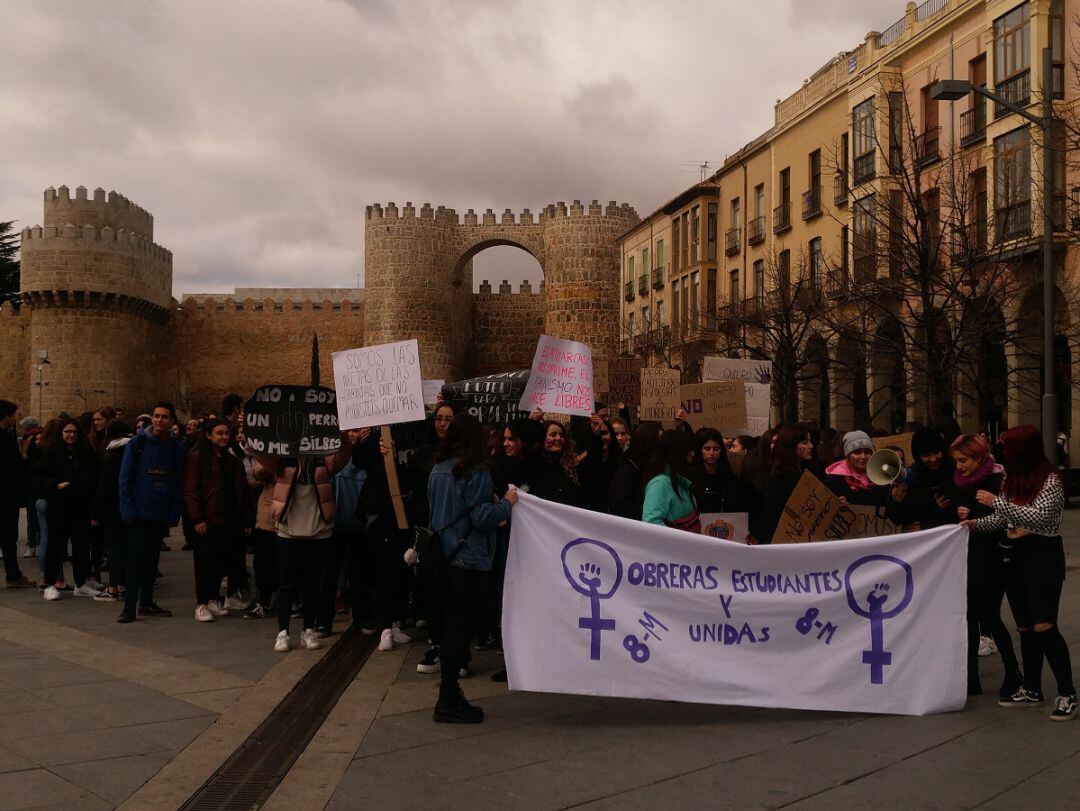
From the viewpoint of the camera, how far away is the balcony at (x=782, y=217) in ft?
111

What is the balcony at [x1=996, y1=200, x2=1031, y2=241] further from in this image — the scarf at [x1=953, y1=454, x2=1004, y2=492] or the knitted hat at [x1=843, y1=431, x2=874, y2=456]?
the scarf at [x1=953, y1=454, x2=1004, y2=492]

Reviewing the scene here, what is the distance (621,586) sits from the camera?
20.3 feet

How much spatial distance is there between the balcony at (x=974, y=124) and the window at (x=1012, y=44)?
678 millimetres

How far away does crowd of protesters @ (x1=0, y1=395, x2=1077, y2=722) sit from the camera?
6148 mm

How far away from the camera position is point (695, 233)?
1658 inches

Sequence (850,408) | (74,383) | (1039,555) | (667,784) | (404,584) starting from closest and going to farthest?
(667,784) → (1039,555) → (404,584) → (850,408) → (74,383)

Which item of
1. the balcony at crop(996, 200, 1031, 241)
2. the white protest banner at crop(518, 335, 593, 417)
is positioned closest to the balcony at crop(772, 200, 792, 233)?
the balcony at crop(996, 200, 1031, 241)

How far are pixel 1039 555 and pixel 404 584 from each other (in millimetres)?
4538

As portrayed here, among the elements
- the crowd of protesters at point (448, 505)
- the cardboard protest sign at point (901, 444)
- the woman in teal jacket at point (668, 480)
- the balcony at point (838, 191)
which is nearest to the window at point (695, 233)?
the balcony at point (838, 191)

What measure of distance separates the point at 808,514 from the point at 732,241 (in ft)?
105

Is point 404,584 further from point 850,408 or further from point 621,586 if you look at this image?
point 850,408

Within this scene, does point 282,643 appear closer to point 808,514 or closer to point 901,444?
point 808,514

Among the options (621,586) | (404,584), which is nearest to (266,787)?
(621,586)

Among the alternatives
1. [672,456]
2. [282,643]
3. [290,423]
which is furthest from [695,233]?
[672,456]
